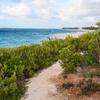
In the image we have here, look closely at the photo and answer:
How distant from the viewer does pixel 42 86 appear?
9258mm

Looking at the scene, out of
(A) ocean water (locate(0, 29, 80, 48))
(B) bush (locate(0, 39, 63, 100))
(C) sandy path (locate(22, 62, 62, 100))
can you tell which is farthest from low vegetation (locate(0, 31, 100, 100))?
(A) ocean water (locate(0, 29, 80, 48))

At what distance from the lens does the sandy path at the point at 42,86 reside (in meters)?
8.38

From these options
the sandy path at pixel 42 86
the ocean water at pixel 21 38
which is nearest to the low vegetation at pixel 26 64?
the sandy path at pixel 42 86

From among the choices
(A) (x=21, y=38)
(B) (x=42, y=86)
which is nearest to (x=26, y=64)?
(B) (x=42, y=86)

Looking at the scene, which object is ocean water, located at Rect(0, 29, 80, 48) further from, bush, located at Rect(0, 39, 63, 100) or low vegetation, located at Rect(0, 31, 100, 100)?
low vegetation, located at Rect(0, 31, 100, 100)

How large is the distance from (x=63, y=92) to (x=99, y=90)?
3.61ft

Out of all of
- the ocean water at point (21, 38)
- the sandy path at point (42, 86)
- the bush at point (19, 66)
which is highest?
the bush at point (19, 66)

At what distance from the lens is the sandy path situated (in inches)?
330

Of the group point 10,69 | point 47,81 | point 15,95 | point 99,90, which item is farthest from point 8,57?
point 99,90

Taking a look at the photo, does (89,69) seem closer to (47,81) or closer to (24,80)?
(47,81)

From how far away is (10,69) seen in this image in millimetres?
9969

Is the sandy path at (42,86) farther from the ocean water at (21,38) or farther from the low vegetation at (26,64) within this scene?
the ocean water at (21,38)

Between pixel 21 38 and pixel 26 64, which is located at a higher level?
pixel 26 64

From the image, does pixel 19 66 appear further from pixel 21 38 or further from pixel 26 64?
pixel 21 38
